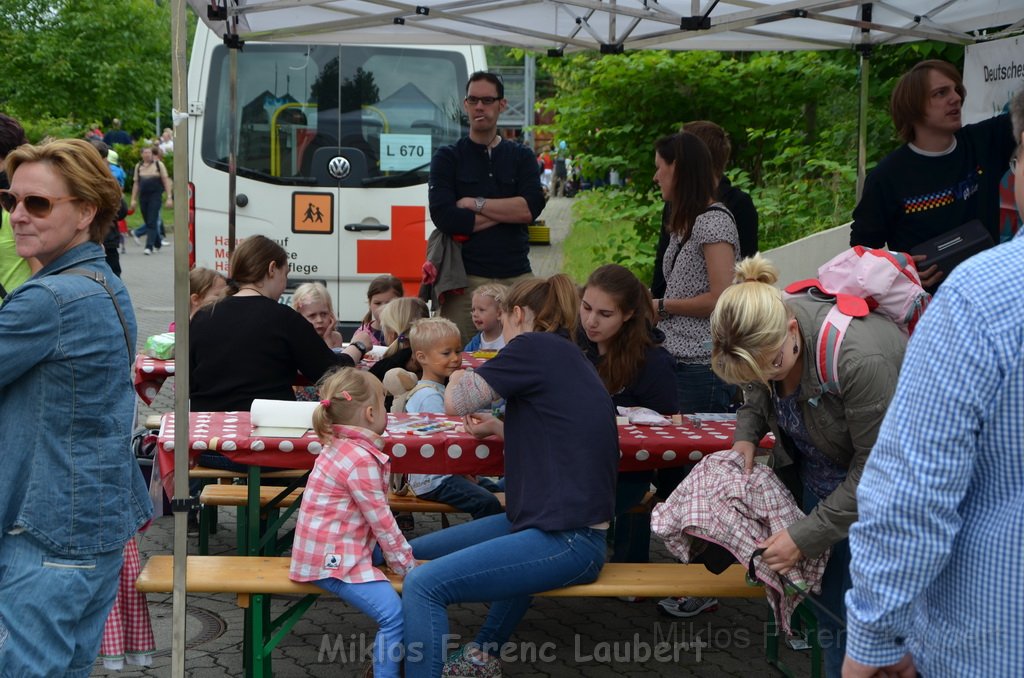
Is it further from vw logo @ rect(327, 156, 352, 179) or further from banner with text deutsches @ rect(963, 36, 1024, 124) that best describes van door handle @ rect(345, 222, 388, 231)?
banner with text deutsches @ rect(963, 36, 1024, 124)

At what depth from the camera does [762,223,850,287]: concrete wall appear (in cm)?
902

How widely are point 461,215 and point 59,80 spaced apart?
21264 mm

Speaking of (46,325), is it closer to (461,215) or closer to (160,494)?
(160,494)

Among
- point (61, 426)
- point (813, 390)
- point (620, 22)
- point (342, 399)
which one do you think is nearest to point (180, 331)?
point (342, 399)

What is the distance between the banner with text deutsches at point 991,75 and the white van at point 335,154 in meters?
3.34

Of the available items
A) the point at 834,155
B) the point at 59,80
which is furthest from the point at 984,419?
the point at 59,80

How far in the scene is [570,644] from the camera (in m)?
4.66

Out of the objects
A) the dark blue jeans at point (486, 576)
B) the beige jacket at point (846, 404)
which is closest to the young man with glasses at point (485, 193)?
the dark blue jeans at point (486, 576)

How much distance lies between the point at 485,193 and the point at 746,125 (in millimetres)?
5251

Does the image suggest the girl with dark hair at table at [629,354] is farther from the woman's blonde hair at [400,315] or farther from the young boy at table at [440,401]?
the woman's blonde hair at [400,315]

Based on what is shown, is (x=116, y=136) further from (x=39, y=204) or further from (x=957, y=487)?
(x=957, y=487)

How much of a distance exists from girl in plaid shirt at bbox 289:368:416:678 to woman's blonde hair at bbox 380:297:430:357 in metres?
1.91

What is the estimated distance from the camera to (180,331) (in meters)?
3.72

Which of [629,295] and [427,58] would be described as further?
[427,58]
